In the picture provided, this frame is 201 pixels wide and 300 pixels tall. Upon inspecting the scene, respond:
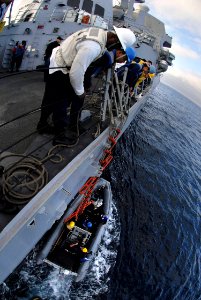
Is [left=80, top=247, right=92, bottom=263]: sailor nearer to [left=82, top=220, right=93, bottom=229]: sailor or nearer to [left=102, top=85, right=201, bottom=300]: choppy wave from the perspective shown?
[left=82, top=220, right=93, bottom=229]: sailor

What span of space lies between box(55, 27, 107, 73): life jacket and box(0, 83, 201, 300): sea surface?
18.5 ft

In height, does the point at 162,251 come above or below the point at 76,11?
below

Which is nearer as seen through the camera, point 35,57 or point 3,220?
point 3,220

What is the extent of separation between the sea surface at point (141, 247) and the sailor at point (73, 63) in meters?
4.19

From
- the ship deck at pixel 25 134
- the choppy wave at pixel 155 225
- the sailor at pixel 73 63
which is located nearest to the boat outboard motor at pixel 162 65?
the choppy wave at pixel 155 225

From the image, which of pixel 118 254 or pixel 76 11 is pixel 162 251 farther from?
pixel 76 11

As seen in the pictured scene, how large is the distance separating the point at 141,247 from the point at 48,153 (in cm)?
642

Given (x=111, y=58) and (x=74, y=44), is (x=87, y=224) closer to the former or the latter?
(x=111, y=58)

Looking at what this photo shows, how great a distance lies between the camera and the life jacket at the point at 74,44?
4.72 metres

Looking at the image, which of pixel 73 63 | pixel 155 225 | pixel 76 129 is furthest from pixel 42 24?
pixel 155 225

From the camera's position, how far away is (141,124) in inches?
1034

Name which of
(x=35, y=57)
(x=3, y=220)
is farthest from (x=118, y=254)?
(x=35, y=57)

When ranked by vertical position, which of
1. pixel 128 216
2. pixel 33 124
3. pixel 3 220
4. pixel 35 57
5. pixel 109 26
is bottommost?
pixel 128 216

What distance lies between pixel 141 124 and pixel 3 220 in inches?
916
